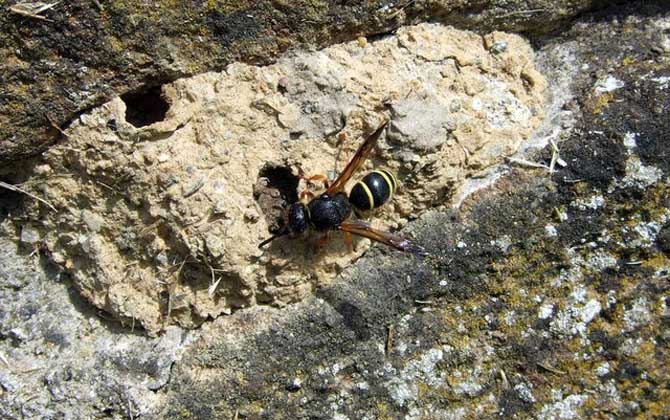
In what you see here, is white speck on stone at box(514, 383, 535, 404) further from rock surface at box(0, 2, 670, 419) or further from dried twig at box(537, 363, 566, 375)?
dried twig at box(537, 363, 566, 375)

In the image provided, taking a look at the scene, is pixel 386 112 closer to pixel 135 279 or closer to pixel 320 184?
pixel 320 184

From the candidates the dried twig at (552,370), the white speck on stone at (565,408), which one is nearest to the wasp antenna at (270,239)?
the dried twig at (552,370)

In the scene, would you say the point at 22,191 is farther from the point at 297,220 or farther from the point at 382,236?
the point at 382,236

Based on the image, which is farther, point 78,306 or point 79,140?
point 78,306

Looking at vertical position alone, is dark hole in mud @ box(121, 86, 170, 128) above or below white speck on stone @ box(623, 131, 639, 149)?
below

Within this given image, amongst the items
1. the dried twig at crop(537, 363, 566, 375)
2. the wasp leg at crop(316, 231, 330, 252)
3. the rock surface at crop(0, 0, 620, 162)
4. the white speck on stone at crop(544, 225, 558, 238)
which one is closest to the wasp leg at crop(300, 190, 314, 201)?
the wasp leg at crop(316, 231, 330, 252)

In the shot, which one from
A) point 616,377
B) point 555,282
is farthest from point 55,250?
point 616,377

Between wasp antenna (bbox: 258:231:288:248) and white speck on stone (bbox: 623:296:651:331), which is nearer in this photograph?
wasp antenna (bbox: 258:231:288:248)
